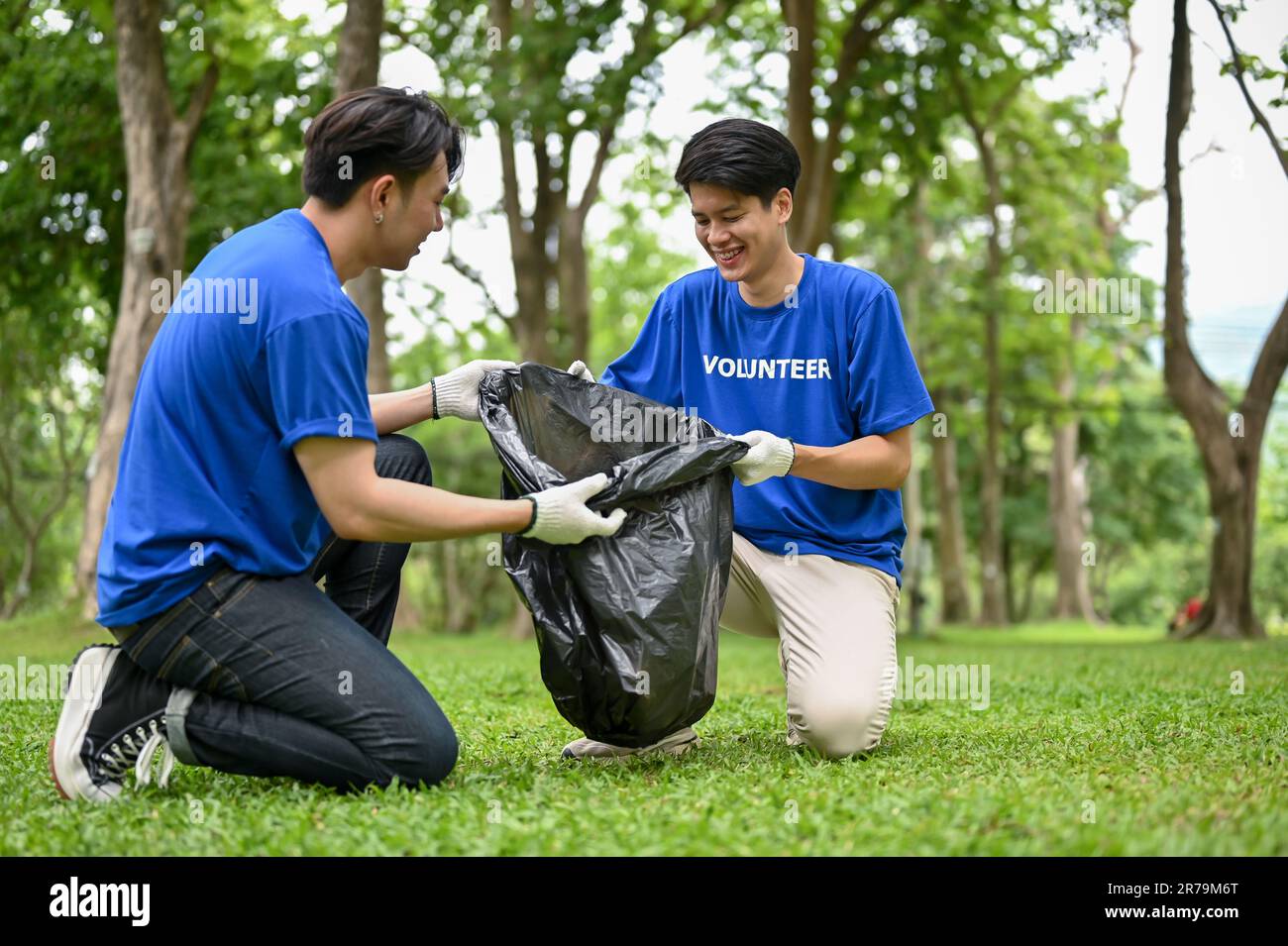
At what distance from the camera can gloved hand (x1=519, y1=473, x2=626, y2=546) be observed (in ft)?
9.91

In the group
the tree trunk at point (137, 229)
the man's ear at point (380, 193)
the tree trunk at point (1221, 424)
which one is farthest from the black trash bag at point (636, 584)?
the tree trunk at point (1221, 424)

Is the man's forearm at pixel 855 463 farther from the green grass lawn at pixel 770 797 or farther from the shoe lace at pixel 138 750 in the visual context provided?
the shoe lace at pixel 138 750

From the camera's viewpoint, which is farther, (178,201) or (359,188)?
(178,201)

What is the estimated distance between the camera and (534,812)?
A: 270cm

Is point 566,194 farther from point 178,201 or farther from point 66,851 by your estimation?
point 66,851

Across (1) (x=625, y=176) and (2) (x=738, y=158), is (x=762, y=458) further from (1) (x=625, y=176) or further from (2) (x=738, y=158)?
(1) (x=625, y=176)

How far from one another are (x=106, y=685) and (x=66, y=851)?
55 centimetres

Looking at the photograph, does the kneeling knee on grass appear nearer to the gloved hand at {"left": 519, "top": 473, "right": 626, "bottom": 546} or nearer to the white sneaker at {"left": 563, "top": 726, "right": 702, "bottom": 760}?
the white sneaker at {"left": 563, "top": 726, "right": 702, "bottom": 760}

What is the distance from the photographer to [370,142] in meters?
2.92

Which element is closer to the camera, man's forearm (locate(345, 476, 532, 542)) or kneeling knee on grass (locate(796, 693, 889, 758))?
man's forearm (locate(345, 476, 532, 542))

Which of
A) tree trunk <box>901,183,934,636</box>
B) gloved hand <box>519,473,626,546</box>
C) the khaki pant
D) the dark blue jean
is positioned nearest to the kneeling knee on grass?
the khaki pant

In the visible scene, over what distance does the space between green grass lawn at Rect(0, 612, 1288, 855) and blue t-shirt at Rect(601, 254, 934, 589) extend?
0.68 metres

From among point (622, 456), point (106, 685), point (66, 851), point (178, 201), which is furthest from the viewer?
point (178, 201)
